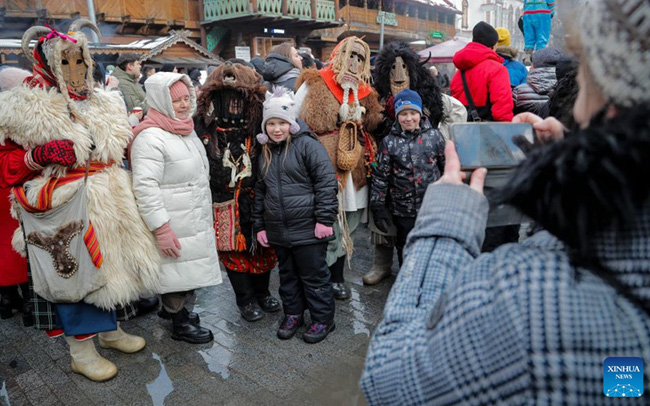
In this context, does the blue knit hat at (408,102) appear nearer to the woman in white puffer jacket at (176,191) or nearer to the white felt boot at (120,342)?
the woman in white puffer jacket at (176,191)

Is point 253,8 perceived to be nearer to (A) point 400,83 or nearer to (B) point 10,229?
(A) point 400,83

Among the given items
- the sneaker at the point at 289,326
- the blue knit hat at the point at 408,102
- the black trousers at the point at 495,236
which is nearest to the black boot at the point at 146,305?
the sneaker at the point at 289,326

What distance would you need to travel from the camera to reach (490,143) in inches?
44.9

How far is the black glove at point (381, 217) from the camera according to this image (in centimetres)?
400

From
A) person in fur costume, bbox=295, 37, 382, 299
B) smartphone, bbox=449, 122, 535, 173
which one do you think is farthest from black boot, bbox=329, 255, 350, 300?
smartphone, bbox=449, 122, 535, 173

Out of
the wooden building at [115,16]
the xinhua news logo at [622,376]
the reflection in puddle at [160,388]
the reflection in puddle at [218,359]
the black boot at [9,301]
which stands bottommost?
the reflection in puddle at [218,359]

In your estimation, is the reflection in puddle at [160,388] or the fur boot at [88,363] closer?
the reflection in puddle at [160,388]

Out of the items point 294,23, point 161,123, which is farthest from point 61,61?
point 294,23

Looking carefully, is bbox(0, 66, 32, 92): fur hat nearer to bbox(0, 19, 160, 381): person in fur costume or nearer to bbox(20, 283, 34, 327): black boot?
bbox(0, 19, 160, 381): person in fur costume

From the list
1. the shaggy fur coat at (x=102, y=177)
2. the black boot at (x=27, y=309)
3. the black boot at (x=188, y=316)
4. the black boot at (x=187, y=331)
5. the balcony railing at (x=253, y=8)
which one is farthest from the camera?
the balcony railing at (x=253, y=8)

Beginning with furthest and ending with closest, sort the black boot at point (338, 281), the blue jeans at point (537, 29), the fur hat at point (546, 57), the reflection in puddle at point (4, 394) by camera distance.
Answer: the blue jeans at point (537, 29) < the fur hat at point (546, 57) < the black boot at point (338, 281) < the reflection in puddle at point (4, 394)

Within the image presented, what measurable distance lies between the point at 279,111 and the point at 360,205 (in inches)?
53.1

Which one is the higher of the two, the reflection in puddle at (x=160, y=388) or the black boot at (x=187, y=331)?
the black boot at (x=187, y=331)

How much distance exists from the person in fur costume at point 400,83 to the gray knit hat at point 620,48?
345 cm
